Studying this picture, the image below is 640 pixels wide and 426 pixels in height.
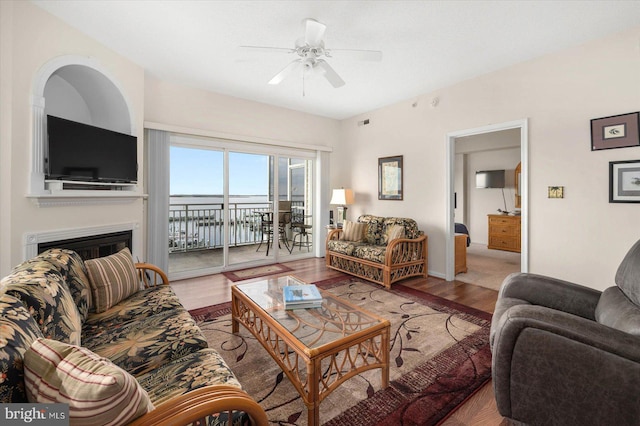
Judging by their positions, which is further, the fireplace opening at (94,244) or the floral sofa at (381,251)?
the floral sofa at (381,251)

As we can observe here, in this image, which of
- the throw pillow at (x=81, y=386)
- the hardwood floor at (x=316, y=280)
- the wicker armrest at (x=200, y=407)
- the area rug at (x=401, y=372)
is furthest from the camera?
the hardwood floor at (x=316, y=280)

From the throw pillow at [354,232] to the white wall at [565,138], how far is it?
3.74 ft

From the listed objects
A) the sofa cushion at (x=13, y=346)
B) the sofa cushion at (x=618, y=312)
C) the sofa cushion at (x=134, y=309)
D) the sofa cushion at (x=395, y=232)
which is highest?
the sofa cushion at (x=395, y=232)

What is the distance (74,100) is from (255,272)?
3.16 meters

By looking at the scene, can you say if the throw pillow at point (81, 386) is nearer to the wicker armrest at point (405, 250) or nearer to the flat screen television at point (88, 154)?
the flat screen television at point (88, 154)

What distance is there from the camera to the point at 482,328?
260 cm

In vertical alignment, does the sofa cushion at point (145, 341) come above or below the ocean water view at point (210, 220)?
below

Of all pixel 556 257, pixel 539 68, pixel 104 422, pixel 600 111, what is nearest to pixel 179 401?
pixel 104 422

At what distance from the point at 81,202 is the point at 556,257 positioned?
16.6 feet

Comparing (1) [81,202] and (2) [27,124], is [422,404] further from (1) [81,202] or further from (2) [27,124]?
(2) [27,124]

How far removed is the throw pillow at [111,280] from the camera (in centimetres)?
193

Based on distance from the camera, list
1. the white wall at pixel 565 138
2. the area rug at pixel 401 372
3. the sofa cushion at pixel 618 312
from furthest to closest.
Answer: the white wall at pixel 565 138 < the area rug at pixel 401 372 < the sofa cushion at pixel 618 312

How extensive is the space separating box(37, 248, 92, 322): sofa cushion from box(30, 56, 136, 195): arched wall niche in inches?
45.9

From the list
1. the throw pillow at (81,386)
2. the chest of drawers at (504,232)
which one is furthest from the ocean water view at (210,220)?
the chest of drawers at (504,232)
